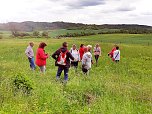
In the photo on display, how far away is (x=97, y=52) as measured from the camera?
2562 centimetres

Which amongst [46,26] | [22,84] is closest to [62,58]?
[22,84]

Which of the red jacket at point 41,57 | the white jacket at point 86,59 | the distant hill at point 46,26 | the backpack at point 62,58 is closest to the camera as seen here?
the backpack at point 62,58

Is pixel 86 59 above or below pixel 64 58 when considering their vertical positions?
below

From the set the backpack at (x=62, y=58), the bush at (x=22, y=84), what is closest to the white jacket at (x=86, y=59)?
the backpack at (x=62, y=58)

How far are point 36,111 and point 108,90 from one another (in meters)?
4.58

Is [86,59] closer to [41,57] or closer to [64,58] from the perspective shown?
[64,58]

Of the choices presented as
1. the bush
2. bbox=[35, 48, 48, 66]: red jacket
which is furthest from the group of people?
the bush

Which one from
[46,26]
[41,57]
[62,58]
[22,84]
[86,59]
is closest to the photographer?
[22,84]

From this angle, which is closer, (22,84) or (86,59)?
(22,84)

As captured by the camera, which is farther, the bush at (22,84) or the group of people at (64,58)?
the group of people at (64,58)

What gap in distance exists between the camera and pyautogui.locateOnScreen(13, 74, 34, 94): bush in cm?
1085

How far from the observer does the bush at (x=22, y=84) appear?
1085 cm

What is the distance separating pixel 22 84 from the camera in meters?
11.0

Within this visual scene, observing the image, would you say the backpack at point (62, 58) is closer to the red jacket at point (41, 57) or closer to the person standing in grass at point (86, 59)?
the person standing in grass at point (86, 59)
